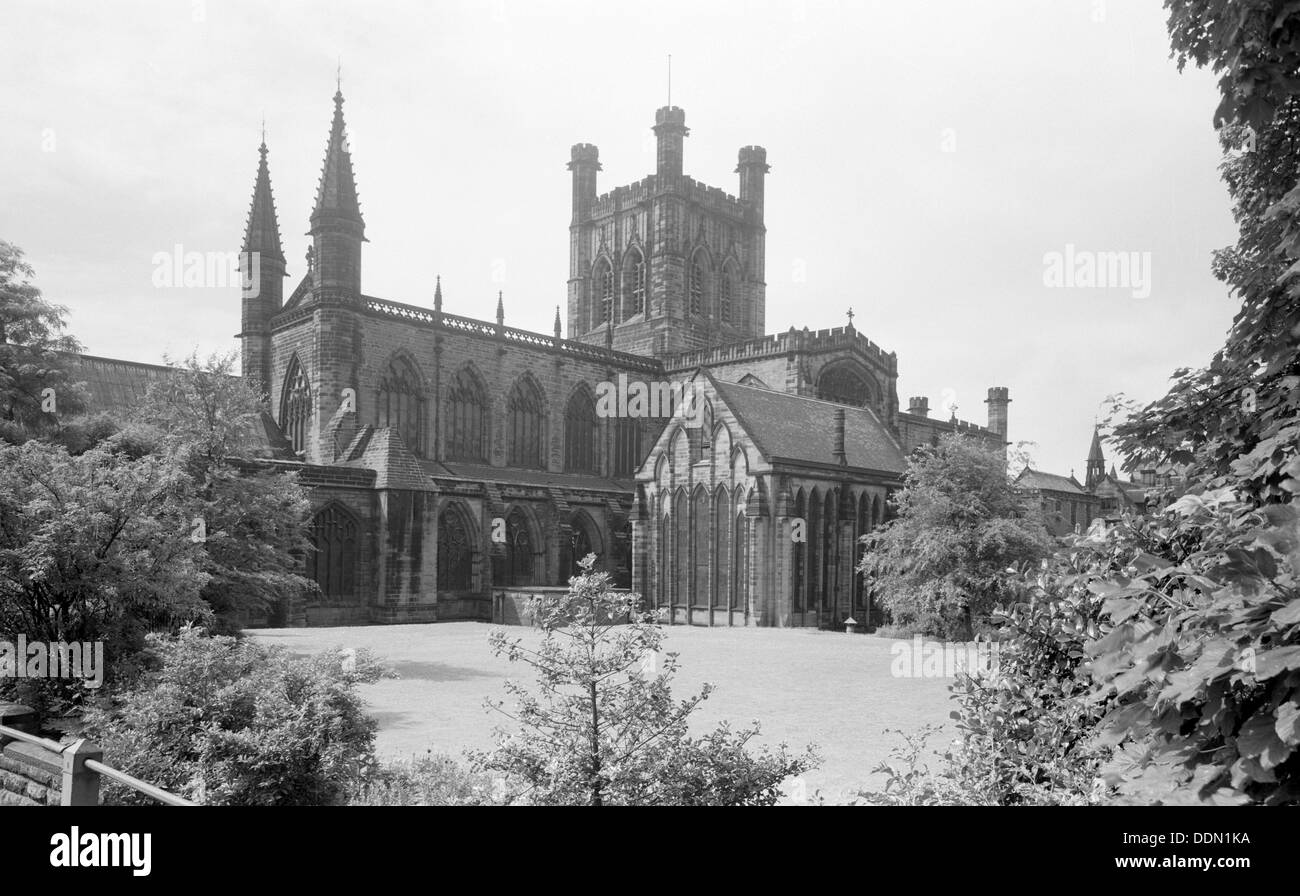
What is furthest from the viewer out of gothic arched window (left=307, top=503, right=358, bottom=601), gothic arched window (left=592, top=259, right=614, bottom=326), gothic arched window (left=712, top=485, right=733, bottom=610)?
gothic arched window (left=592, top=259, right=614, bottom=326)

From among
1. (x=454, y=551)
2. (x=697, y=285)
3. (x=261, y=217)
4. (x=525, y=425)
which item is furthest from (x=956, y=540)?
(x=697, y=285)

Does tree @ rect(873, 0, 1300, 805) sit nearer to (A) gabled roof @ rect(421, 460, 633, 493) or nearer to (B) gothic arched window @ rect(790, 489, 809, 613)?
(B) gothic arched window @ rect(790, 489, 809, 613)

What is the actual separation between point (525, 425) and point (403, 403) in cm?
730

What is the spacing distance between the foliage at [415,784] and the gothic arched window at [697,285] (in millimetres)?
53560

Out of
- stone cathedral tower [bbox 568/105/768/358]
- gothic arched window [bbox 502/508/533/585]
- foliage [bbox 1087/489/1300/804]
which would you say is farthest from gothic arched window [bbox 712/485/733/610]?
foliage [bbox 1087/489/1300/804]

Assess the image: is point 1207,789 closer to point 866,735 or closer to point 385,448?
point 866,735

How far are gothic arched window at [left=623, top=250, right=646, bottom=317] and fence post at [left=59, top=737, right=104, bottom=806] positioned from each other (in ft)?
184

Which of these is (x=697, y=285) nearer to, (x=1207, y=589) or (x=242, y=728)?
(x=242, y=728)

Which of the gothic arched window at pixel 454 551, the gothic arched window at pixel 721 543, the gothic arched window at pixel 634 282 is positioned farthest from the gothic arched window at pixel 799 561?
Answer: the gothic arched window at pixel 634 282

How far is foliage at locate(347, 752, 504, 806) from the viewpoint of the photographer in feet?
27.8

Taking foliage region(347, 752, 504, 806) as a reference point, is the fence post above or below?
above

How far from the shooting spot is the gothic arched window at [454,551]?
37531mm

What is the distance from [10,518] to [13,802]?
6.32 meters
